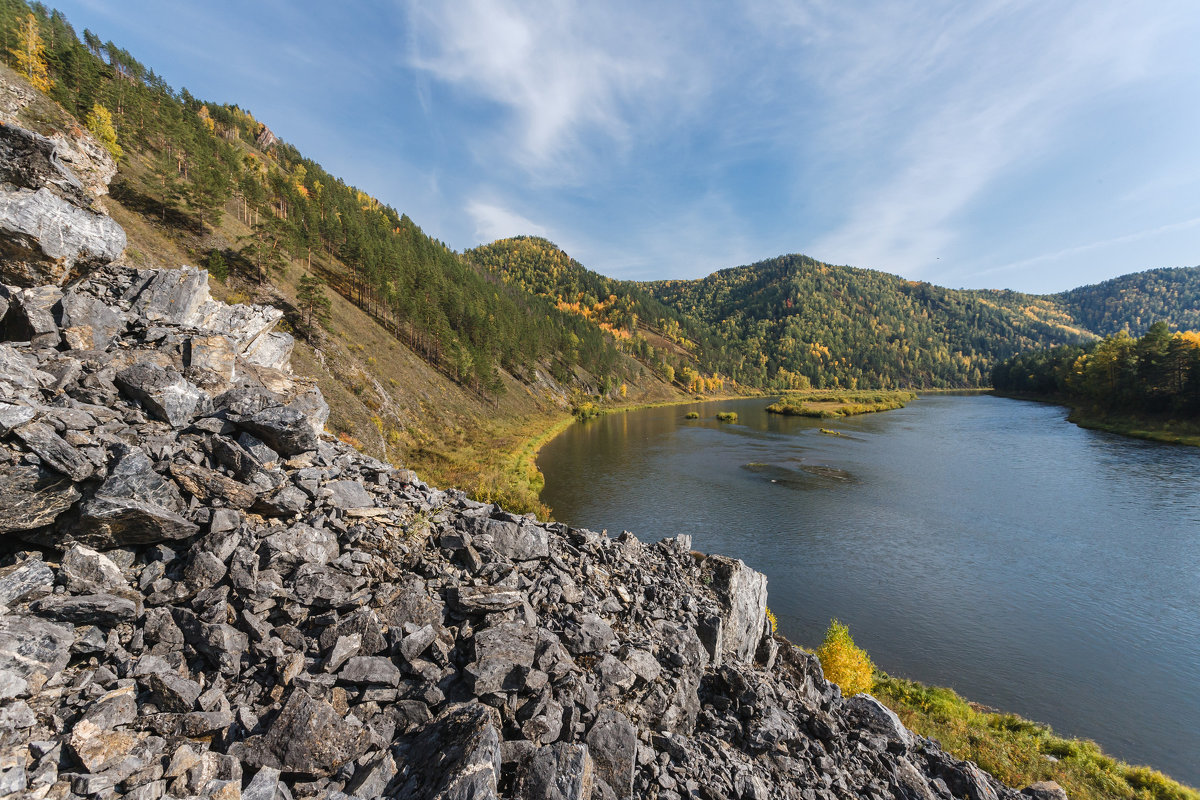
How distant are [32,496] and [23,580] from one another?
6.83 ft

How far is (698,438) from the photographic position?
298ft

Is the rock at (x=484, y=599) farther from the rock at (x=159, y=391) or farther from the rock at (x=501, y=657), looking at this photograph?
the rock at (x=159, y=391)

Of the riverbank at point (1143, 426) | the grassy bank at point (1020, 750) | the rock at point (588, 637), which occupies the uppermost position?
the rock at point (588, 637)

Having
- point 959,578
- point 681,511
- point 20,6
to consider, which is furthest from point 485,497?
point 20,6

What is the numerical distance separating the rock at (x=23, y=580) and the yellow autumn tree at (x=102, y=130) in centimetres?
7633

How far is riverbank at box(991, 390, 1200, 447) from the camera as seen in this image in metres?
76.4

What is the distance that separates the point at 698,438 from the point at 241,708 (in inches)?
3402

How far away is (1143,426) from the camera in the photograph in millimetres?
86125

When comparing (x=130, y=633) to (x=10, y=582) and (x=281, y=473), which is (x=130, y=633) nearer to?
(x=10, y=582)

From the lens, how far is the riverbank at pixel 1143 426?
76.4 m

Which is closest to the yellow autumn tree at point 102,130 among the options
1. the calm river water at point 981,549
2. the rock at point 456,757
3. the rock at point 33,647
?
the calm river water at point 981,549

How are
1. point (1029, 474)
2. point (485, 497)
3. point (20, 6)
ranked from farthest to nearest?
point (20, 6) < point (1029, 474) < point (485, 497)

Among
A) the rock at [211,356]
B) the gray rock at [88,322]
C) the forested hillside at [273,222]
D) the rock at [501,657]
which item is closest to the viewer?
the rock at [501,657]

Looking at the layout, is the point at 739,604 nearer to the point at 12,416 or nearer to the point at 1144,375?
the point at 12,416
